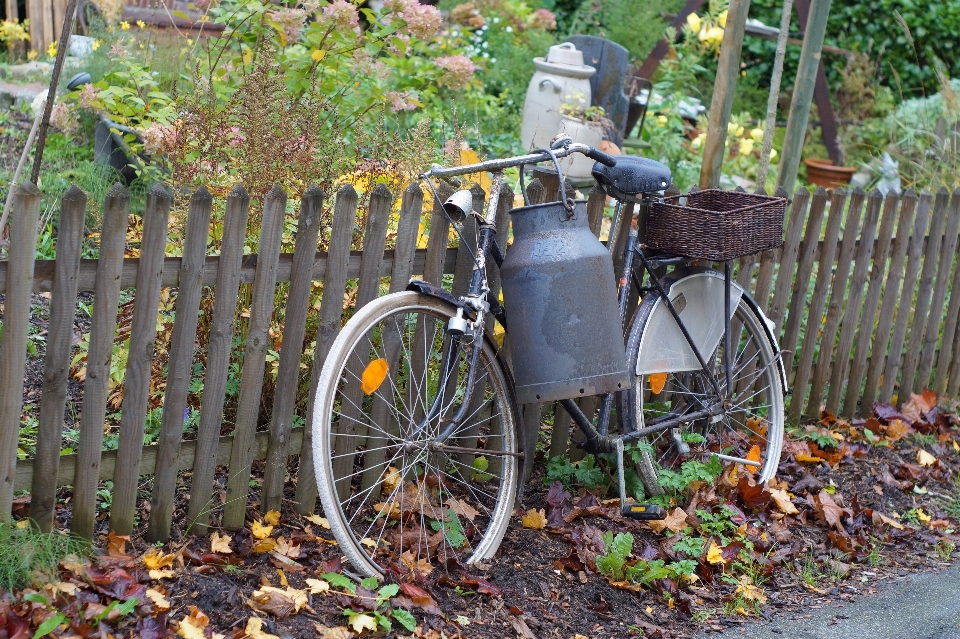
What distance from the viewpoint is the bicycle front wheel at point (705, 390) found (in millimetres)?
3766

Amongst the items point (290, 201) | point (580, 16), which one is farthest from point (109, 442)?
point (580, 16)

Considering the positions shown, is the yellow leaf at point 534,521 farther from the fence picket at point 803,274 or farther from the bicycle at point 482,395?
the fence picket at point 803,274

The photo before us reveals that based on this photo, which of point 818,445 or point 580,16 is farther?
point 580,16

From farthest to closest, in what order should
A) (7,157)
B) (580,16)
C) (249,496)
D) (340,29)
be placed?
(580,16) → (7,157) → (340,29) → (249,496)

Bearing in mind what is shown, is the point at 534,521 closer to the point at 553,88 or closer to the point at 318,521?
the point at 318,521

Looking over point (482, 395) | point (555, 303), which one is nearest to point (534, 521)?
point (482, 395)

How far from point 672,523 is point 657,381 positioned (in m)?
0.58

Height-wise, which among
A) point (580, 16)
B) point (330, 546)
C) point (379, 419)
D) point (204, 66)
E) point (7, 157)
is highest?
point (580, 16)

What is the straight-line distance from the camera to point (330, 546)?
10.4ft

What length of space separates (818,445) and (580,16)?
7884 mm

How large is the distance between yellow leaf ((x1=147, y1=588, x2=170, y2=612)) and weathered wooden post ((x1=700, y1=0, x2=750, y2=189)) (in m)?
3.51

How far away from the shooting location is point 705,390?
166 inches

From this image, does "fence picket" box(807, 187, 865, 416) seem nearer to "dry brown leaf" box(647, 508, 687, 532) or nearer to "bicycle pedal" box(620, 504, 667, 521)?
"dry brown leaf" box(647, 508, 687, 532)

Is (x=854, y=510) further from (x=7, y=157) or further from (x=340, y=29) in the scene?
(x=7, y=157)
